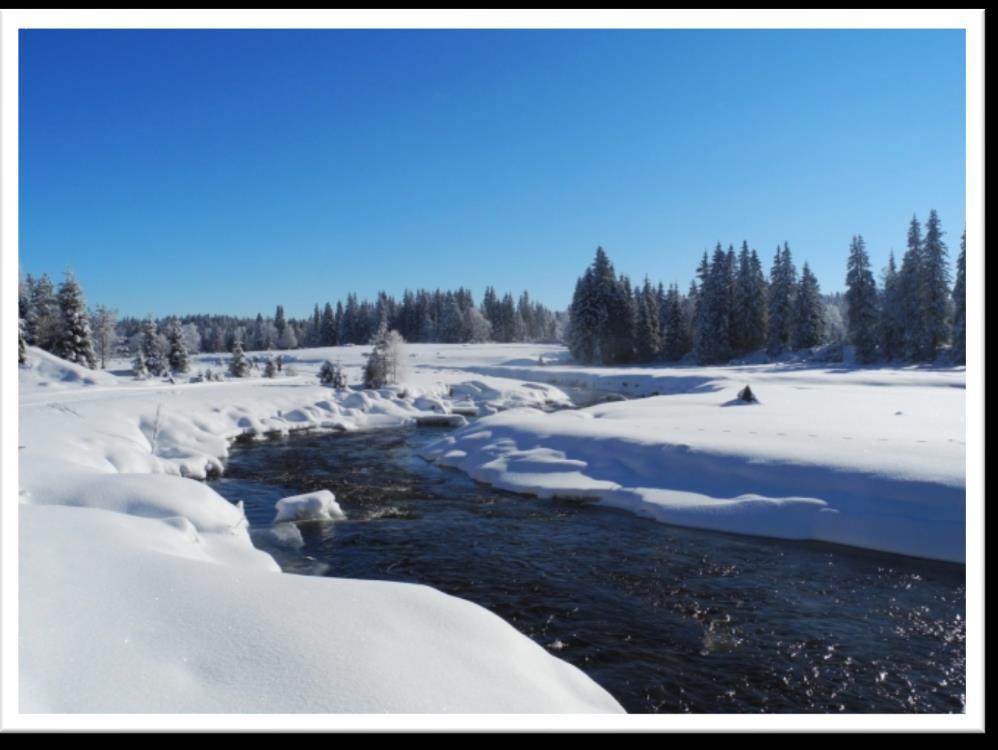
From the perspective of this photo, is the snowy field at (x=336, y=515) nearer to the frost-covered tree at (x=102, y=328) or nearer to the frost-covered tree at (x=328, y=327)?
the frost-covered tree at (x=102, y=328)

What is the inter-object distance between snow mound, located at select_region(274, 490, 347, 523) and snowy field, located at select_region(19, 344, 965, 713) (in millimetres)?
50

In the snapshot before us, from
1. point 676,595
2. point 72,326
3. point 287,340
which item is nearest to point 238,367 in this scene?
point 72,326

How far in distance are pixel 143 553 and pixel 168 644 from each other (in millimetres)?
2332

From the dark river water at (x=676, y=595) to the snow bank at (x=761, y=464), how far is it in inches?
22.8

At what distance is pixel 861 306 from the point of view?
52.4m

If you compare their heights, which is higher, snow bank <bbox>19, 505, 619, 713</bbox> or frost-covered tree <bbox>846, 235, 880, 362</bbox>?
frost-covered tree <bbox>846, 235, 880, 362</bbox>

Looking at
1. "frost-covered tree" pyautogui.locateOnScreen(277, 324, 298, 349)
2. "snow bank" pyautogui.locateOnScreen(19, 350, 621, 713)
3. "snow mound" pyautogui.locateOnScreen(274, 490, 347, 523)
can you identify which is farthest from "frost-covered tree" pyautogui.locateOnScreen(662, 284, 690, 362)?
"frost-covered tree" pyautogui.locateOnScreen(277, 324, 298, 349)

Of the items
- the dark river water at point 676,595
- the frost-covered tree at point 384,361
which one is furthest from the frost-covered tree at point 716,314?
the dark river water at point 676,595

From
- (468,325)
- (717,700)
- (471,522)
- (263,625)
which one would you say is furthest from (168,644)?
(468,325)

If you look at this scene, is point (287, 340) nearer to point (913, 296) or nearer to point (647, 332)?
point (647, 332)

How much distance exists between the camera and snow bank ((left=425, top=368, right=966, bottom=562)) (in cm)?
1003

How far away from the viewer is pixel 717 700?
566cm

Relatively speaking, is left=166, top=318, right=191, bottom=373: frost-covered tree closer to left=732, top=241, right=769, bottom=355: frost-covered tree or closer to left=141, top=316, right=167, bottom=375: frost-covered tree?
left=141, top=316, right=167, bottom=375: frost-covered tree

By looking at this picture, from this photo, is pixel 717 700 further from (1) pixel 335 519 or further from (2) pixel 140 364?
(2) pixel 140 364
